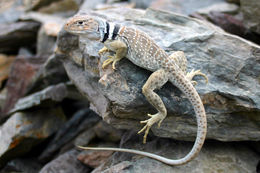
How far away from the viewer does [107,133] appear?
5.30 metres

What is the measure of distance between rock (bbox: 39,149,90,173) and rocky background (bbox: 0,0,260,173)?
20 mm

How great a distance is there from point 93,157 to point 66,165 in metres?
0.56

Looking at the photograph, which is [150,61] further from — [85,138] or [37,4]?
[37,4]

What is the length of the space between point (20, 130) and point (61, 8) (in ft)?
17.0

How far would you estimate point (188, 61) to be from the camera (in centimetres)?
419

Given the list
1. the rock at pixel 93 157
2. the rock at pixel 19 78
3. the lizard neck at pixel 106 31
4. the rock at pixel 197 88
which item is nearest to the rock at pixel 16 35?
the rock at pixel 19 78

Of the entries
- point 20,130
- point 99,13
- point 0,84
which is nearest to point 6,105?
point 0,84

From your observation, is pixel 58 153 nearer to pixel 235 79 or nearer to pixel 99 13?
pixel 99 13

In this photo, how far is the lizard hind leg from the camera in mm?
3367

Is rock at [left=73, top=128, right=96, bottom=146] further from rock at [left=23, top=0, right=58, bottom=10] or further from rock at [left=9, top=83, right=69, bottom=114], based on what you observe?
rock at [left=23, top=0, right=58, bottom=10]

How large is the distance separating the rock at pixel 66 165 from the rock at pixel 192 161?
3.33ft

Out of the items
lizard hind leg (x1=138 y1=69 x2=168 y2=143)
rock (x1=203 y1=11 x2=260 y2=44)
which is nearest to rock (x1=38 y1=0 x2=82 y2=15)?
rock (x1=203 y1=11 x2=260 y2=44)

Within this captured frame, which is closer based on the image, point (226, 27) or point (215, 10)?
point (226, 27)

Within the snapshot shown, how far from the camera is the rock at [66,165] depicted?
4.91 m
